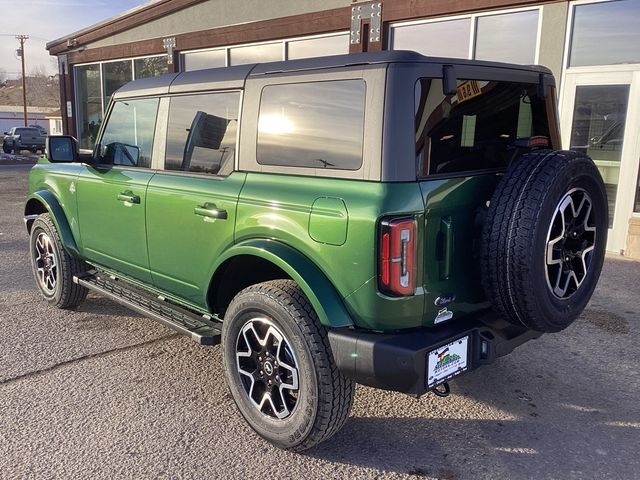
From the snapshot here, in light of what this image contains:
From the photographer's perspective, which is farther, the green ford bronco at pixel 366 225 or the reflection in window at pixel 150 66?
the reflection in window at pixel 150 66

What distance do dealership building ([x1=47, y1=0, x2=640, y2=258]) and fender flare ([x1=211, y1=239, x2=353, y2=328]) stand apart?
578cm

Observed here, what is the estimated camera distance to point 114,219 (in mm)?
4008

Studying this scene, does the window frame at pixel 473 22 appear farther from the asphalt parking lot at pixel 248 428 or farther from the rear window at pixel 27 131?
the rear window at pixel 27 131

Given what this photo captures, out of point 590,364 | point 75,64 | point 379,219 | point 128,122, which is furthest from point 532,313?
point 75,64

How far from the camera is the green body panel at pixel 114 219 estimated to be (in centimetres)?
378

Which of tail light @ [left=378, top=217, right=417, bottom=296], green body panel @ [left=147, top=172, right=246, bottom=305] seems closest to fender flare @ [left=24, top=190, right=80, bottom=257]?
green body panel @ [left=147, top=172, right=246, bottom=305]

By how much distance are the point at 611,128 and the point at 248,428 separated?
246 inches

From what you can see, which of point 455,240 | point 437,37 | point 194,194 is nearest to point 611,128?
point 437,37

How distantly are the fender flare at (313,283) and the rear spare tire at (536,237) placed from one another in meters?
0.70

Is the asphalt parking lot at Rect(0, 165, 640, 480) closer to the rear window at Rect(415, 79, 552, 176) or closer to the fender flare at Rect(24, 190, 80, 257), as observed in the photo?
the fender flare at Rect(24, 190, 80, 257)

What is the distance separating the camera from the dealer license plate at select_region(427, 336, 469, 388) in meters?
2.52

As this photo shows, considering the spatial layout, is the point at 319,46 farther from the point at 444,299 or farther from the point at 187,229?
the point at 444,299

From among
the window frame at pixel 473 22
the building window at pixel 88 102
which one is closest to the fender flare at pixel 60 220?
the window frame at pixel 473 22

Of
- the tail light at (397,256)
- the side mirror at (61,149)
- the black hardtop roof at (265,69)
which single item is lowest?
the tail light at (397,256)
